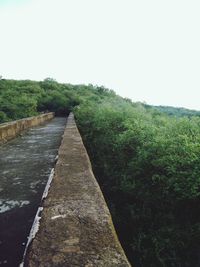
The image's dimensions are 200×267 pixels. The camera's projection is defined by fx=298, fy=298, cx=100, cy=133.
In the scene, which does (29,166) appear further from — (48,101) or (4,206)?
(48,101)

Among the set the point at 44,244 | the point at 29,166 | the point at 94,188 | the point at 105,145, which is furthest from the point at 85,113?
the point at 44,244

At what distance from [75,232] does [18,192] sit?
2034 mm

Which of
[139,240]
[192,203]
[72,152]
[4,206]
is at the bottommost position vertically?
[139,240]

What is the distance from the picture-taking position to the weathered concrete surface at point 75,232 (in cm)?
149

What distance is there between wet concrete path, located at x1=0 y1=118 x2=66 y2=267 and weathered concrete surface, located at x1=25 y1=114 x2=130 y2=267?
0.44 m

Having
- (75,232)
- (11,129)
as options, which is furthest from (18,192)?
(11,129)

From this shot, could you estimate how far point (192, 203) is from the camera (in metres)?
4.62

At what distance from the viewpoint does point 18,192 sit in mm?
3666

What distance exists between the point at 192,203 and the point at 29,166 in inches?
106

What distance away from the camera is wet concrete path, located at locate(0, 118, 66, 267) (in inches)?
96.4

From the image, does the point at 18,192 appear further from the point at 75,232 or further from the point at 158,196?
the point at 158,196

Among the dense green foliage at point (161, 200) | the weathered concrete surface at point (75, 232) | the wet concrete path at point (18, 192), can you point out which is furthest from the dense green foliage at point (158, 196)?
the weathered concrete surface at point (75, 232)

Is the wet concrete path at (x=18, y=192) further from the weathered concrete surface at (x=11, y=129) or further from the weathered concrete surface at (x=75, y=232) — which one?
the weathered concrete surface at (x=11, y=129)

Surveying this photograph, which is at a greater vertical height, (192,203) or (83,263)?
(83,263)
